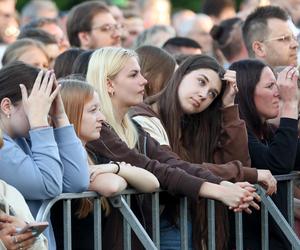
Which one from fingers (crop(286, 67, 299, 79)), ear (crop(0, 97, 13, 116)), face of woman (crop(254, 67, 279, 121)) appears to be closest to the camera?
ear (crop(0, 97, 13, 116))

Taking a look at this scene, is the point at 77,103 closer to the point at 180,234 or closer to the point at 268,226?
the point at 180,234

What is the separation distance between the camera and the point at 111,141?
7.04m

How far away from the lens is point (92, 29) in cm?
1150

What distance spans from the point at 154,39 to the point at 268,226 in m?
5.02

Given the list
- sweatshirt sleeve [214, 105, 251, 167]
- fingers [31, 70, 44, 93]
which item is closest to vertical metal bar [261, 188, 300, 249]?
sweatshirt sleeve [214, 105, 251, 167]

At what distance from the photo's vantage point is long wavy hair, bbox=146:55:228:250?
769 cm

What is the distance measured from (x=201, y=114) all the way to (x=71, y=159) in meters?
1.67

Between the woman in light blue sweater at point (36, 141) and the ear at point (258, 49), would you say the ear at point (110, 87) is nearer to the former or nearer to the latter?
the woman in light blue sweater at point (36, 141)

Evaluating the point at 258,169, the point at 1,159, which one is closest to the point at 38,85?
the point at 1,159

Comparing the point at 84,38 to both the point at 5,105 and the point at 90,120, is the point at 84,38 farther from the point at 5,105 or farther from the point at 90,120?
the point at 5,105

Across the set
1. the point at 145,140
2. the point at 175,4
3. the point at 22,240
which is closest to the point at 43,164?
the point at 22,240

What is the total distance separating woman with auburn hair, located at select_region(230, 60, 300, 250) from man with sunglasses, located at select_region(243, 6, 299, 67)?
5.34 feet

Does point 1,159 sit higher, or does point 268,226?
point 1,159

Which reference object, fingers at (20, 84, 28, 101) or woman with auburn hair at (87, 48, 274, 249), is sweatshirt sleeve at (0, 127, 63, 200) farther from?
woman with auburn hair at (87, 48, 274, 249)
